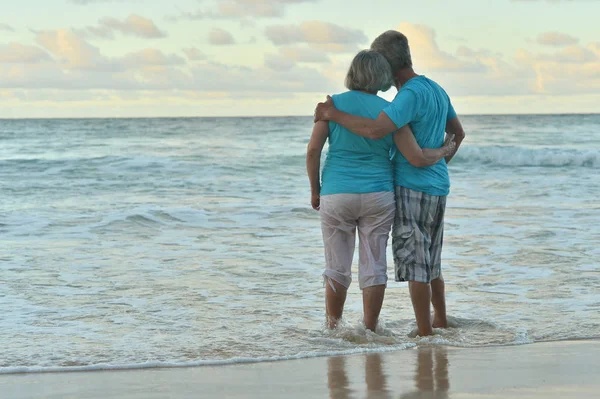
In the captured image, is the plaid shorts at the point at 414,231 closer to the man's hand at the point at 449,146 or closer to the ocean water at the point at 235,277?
the man's hand at the point at 449,146

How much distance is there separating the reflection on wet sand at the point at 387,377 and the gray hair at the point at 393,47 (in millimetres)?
1506

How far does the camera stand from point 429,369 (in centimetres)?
379

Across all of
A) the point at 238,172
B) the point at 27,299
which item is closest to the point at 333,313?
the point at 27,299

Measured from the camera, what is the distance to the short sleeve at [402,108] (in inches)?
161

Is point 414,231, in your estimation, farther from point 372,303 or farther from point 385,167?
point 372,303

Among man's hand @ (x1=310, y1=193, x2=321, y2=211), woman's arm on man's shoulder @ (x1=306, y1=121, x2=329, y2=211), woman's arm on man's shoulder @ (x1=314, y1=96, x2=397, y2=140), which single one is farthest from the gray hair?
man's hand @ (x1=310, y1=193, x2=321, y2=211)

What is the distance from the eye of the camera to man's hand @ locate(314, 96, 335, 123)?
13.9 feet

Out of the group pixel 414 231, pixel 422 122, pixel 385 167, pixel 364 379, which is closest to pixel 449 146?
pixel 422 122

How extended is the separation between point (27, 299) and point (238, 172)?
1399 centimetres

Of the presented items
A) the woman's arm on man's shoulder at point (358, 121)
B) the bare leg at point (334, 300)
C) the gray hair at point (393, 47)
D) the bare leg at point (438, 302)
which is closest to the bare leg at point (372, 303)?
the bare leg at point (334, 300)

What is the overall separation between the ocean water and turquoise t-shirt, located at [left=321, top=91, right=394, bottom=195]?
85 centimetres

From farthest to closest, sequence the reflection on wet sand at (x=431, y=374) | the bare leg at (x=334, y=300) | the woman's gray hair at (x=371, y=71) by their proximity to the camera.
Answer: the bare leg at (x=334, y=300), the woman's gray hair at (x=371, y=71), the reflection on wet sand at (x=431, y=374)

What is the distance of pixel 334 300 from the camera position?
464cm

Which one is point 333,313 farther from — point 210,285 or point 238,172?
point 238,172
